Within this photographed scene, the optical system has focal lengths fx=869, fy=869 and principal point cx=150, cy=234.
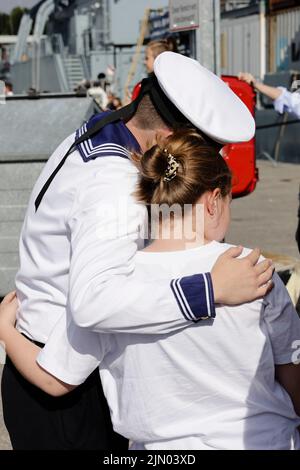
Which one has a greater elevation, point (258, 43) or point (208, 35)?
point (208, 35)

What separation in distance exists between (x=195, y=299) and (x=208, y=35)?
3245 millimetres

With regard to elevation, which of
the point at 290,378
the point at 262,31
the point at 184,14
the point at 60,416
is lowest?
the point at 262,31

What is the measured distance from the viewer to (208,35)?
4895mm

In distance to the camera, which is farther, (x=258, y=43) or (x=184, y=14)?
(x=258, y=43)

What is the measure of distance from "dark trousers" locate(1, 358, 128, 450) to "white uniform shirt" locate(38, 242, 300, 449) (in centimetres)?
30

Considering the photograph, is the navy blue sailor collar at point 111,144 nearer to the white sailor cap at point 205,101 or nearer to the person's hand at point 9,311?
the white sailor cap at point 205,101

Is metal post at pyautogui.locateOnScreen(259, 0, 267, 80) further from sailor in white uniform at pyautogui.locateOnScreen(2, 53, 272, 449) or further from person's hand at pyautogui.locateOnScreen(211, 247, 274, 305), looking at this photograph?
person's hand at pyautogui.locateOnScreen(211, 247, 274, 305)

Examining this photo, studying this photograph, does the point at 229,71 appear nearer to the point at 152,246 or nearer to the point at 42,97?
the point at 42,97

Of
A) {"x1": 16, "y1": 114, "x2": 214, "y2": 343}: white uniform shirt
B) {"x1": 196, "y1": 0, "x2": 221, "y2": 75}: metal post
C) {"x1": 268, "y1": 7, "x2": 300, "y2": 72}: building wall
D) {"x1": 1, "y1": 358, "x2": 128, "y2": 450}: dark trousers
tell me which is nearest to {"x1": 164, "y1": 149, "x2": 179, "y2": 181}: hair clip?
{"x1": 16, "y1": 114, "x2": 214, "y2": 343}: white uniform shirt

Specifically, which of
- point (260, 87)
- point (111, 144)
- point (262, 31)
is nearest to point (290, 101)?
point (260, 87)

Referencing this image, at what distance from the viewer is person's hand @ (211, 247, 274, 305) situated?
6.34ft

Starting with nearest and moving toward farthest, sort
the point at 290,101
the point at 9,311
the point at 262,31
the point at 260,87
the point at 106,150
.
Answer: the point at 106,150 → the point at 9,311 → the point at 260,87 → the point at 290,101 → the point at 262,31

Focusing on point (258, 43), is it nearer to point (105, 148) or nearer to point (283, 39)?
point (283, 39)

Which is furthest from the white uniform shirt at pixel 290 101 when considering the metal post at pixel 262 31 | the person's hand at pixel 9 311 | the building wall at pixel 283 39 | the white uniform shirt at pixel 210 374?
the metal post at pixel 262 31
